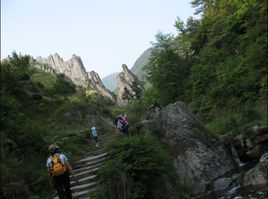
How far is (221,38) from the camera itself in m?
54.1

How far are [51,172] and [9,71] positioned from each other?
20.1 metres

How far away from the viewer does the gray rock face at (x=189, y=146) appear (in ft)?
82.0

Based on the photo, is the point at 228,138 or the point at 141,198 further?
the point at 228,138

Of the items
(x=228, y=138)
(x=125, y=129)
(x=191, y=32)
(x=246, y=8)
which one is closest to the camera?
(x=125, y=129)

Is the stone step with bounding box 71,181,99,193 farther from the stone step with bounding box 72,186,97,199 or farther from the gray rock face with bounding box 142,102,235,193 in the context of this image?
the gray rock face with bounding box 142,102,235,193

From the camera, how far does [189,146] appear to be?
26.2 metres

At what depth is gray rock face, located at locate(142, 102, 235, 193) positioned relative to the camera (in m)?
25.0

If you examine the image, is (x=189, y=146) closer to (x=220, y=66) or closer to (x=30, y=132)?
(x=30, y=132)

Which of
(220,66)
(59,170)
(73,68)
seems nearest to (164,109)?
(59,170)

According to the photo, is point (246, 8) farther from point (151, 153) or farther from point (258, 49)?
point (151, 153)

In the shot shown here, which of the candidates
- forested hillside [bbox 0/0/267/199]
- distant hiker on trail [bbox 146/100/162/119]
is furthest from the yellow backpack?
distant hiker on trail [bbox 146/100/162/119]

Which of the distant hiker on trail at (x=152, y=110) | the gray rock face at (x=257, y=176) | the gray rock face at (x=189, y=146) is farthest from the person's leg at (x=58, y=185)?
the distant hiker on trail at (x=152, y=110)

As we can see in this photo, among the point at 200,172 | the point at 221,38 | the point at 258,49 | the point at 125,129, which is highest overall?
the point at 221,38

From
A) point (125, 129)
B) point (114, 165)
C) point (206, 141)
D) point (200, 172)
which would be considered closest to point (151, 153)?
point (114, 165)
